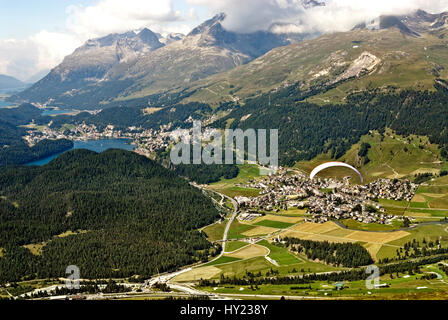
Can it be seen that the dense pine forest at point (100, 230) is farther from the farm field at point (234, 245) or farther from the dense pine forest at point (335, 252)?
the dense pine forest at point (335, 252)

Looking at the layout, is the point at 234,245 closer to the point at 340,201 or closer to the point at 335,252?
the point at 335,252

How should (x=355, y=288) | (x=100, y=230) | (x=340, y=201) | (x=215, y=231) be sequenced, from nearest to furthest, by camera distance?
(x=355, y=288), (x=100, y=230), (x=215, y=231), (x=340, y=201)

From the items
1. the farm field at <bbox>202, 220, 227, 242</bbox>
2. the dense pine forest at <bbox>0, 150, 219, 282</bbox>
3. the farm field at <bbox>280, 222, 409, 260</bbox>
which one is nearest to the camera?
the dense pine forest at <bbox>0, 150, 219, 282</bbox>

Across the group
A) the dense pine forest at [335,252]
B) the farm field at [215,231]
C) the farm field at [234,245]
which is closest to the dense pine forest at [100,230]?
the farm field at [215,231]

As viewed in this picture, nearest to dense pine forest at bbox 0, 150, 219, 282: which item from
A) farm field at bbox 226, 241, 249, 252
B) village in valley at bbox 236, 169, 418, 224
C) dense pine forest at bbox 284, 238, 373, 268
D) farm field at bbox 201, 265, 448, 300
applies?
farm field at bbox 226, 241, 249, 252

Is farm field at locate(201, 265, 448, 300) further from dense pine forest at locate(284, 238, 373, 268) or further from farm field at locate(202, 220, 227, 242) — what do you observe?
farm field at locate(202, 220, 227, 242)

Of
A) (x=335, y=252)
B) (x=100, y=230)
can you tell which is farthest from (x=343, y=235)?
(x=100, y=230)

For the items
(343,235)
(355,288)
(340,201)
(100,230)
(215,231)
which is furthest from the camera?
(340,201)
